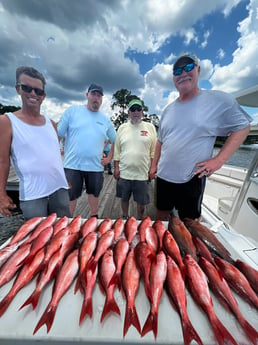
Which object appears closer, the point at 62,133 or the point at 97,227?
the point at 97,227

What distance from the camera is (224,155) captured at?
1446mm

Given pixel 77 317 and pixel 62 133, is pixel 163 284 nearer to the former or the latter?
pixel 77 317

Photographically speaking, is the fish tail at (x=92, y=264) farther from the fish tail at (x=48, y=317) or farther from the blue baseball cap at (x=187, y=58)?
the blue baseball cap at (x=187, y=58)

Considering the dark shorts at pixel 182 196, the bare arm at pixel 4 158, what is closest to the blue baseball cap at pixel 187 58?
the dark shorts at pixel 182 196

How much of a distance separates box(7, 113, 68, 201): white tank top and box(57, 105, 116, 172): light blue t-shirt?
73 centimetres

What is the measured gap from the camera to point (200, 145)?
1577 mm

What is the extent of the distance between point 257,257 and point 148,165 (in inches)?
74.8

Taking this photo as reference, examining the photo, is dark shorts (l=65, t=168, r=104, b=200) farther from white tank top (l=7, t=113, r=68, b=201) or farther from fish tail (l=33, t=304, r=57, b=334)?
fish tail (l=33, t=304, r=57, b=334)

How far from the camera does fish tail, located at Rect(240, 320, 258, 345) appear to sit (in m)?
0.55

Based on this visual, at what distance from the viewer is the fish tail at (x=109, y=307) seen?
627 millimetres

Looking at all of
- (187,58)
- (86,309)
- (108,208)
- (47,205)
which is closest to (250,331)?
(86,309)

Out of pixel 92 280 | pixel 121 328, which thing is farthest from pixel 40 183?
pixel 121 328

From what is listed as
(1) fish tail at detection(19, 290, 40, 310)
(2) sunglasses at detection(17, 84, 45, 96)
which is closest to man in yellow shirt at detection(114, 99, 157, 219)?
(2) sunglasses at detection(17, 84, 45, 96)

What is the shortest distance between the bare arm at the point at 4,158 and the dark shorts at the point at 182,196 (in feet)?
4.57
